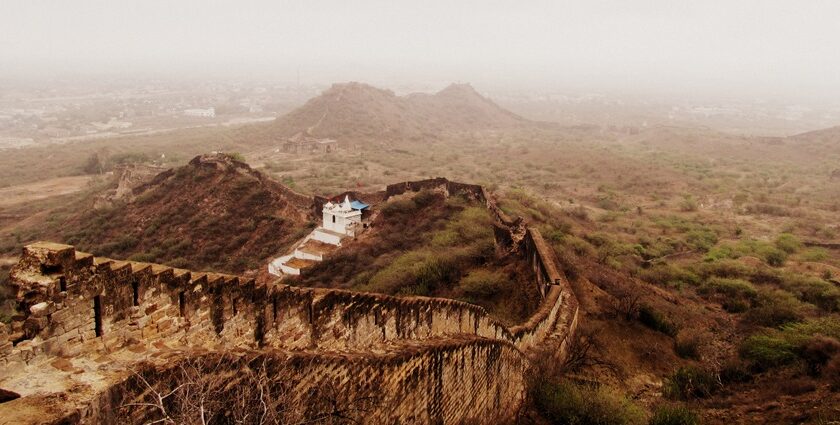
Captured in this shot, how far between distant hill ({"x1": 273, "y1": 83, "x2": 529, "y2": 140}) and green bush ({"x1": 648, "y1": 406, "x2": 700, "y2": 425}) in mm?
86961

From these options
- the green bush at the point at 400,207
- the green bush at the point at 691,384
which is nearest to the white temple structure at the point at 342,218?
the green bush at the point at 400,207

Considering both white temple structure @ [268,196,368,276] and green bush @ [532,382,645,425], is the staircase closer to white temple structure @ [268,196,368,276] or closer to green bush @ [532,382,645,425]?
white temple structure @ [268,196,368,276]

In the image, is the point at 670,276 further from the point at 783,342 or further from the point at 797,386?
the point at 797,386

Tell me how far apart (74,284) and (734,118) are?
19846 centimetres

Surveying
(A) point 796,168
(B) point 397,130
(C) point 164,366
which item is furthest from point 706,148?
(C) point 164,366

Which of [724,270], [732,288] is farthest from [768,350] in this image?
[724,270]

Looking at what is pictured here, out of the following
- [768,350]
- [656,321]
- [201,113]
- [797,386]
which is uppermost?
[797,386]

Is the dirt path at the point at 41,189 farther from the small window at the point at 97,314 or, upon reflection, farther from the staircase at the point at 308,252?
the small window at the point at 97,314

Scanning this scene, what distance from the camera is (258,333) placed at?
24.6ft

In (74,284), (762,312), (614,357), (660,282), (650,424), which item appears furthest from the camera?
(660,282)

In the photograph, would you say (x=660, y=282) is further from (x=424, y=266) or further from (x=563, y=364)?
(x=563, y=364)

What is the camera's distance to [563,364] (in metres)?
15.3

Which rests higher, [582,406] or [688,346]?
[582,406]

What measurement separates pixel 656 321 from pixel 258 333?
14.4 metres
